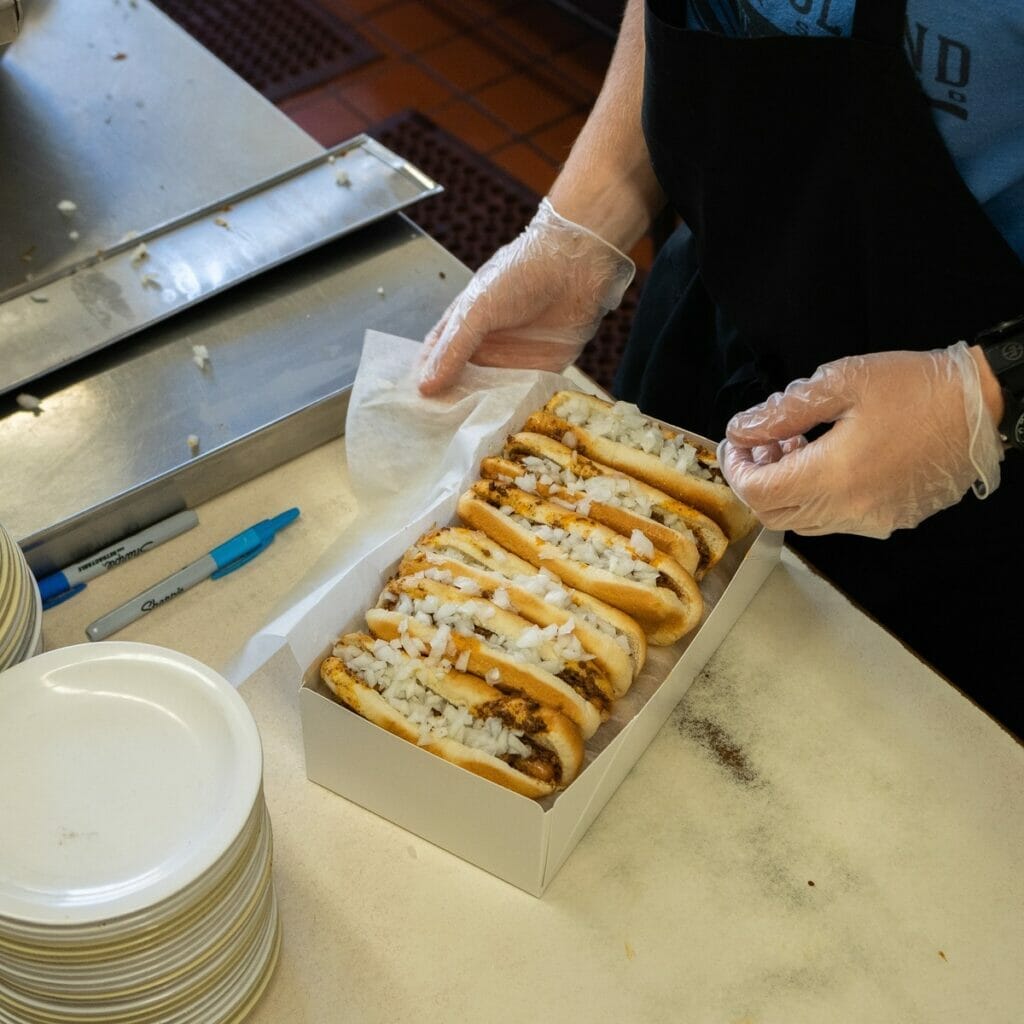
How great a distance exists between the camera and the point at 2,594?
129 cm

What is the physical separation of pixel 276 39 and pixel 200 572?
3.40 m

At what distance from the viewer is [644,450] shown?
160cm

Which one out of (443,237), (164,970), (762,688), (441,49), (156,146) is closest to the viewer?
(164,970)

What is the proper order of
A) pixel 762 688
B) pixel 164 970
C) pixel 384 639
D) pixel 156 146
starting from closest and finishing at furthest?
pixel 164 970 < pixel 384 639 < pixel 762 688 < pixel 156 146

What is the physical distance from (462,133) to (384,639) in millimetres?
3169

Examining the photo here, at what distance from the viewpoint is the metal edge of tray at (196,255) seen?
5.97 ft

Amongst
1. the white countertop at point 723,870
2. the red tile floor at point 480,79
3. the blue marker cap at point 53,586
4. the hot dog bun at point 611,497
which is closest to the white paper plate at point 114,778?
the white countertop at point 723,870

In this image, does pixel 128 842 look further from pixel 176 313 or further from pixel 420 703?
pixel 176 313

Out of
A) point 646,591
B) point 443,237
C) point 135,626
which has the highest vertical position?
point 646,591

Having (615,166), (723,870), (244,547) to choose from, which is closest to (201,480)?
(244,547)

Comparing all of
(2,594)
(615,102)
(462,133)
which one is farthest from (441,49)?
(2,594)

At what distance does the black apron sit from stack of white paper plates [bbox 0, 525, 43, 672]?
967 mm

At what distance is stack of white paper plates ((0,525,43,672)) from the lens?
1301 millimetres

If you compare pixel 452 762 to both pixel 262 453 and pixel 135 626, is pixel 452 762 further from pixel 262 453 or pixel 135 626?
pixel 262 453
